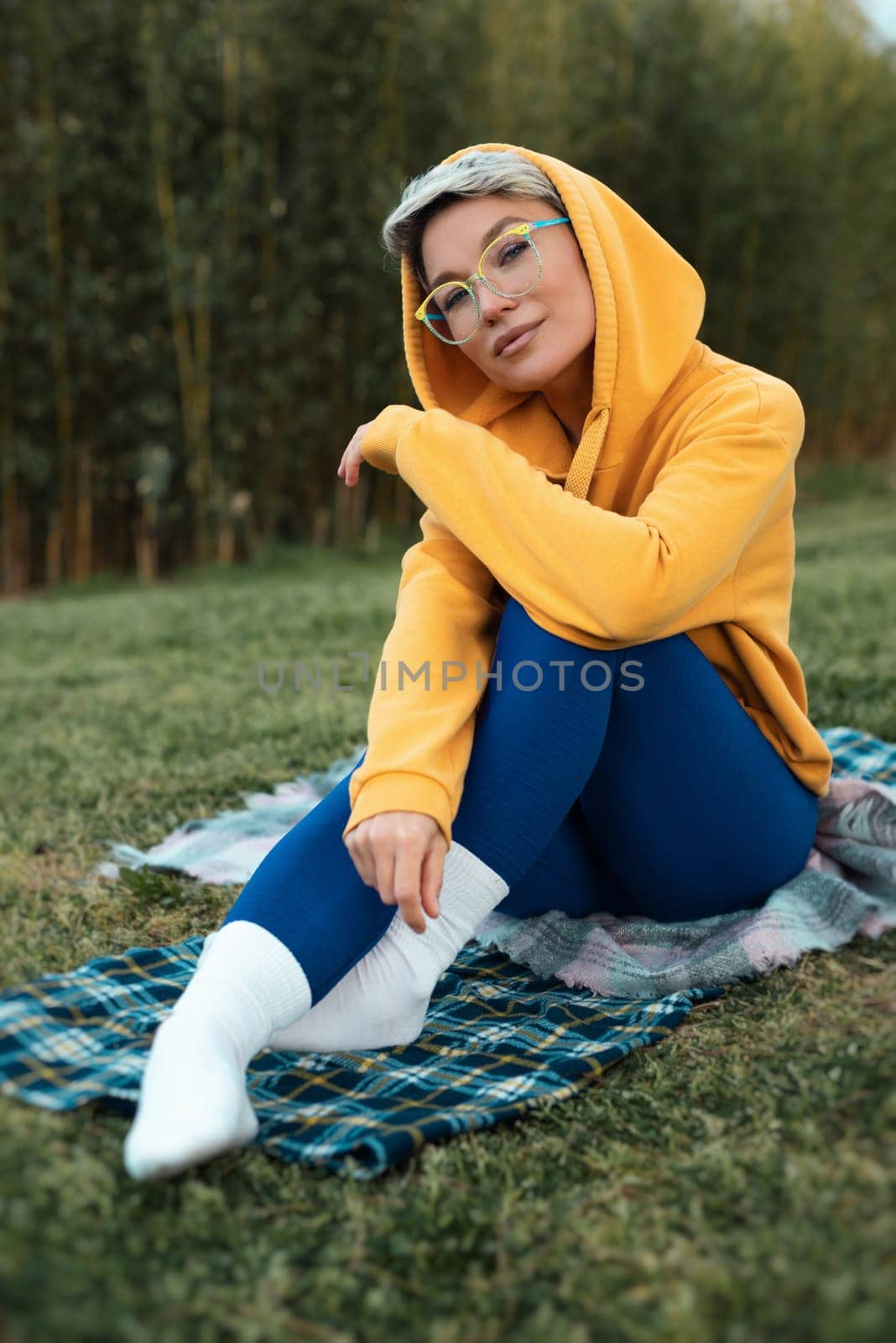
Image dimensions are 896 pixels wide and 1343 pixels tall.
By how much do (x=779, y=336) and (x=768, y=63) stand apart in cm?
203

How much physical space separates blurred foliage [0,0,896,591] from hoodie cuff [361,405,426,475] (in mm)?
4697

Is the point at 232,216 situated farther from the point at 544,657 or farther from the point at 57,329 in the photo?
the point at 544,657

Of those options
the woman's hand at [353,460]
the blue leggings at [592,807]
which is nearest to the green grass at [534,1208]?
the blue leggings at [592,807]

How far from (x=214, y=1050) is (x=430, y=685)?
47 cm

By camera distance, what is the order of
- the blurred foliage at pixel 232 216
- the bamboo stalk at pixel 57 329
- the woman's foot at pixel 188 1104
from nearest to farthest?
the woman's foot at pixel 188 1104
the bamboo stalk at pixel 57 329
the blurred foliage at pixel 232 216

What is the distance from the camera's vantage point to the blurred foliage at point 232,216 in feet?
18.4

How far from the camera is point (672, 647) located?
1.31 metres

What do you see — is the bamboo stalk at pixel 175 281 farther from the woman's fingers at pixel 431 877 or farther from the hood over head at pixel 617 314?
the woman's fingers at pixel 431 877

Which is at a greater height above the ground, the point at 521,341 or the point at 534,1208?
the point at 521,341

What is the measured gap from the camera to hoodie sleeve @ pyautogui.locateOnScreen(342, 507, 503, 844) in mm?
1159

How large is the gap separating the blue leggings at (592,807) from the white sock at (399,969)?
0.8 inches

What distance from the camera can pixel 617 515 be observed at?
4.20 feet

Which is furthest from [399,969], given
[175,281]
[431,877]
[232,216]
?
[232,216]

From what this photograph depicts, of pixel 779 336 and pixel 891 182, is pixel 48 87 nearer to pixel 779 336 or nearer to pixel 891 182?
pixel 779 336
